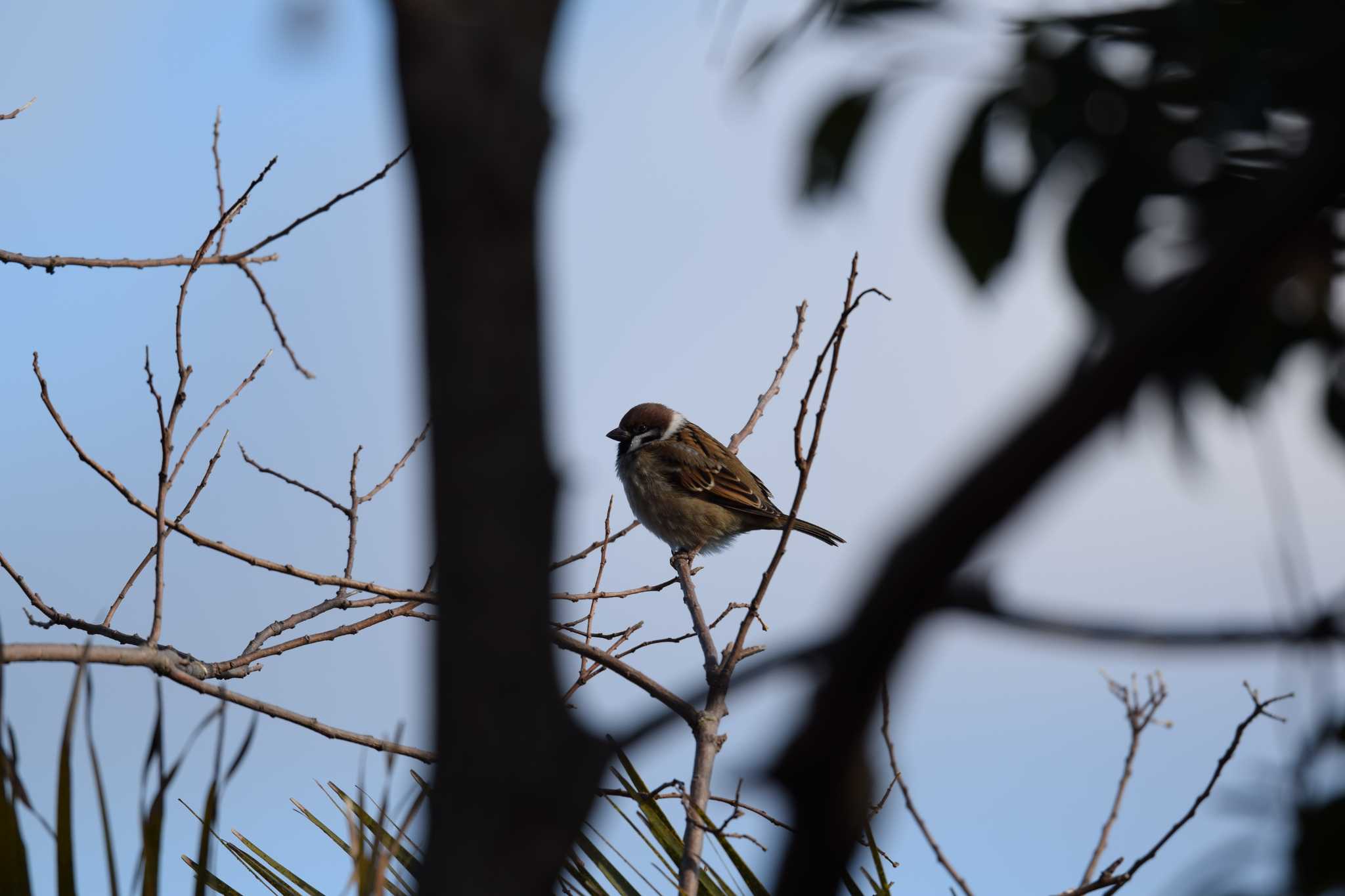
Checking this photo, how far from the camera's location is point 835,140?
4.79 ft

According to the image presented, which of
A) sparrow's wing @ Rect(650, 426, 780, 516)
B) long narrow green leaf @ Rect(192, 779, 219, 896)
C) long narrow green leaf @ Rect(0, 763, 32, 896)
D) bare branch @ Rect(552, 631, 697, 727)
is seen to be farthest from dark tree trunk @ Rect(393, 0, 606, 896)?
sparrow's wing @ Rect(650, 426, 780, 516)

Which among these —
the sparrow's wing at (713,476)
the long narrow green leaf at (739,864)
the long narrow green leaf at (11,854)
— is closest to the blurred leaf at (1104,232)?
the long narrow green leaf at (739,864)

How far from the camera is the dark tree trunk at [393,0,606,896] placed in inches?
39.3

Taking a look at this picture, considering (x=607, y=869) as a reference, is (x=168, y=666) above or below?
above

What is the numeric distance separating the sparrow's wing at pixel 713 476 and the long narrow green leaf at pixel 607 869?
194 inches

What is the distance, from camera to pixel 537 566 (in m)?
1.03

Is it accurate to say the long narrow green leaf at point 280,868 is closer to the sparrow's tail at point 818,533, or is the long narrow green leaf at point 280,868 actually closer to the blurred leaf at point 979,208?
the blurred leaf at point 979,208

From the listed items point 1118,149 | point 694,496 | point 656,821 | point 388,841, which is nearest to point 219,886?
point 388,841

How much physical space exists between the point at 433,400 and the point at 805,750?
1.39 feet

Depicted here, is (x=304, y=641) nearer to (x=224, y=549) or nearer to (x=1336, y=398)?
(x=224, y=549)

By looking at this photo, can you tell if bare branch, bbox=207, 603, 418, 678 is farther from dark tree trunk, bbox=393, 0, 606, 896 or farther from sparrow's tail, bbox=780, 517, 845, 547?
sparrow's tail, bbox=780, 517, 845, 547

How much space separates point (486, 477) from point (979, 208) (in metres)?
0.71

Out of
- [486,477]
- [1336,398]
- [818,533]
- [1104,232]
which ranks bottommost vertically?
[486,477]

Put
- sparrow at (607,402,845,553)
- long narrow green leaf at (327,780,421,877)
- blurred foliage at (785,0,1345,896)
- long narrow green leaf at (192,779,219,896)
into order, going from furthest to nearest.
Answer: sparrow at (607,402,845,553)
long narrow green leaf at (327,780,421,877)
long narrow green leaf at (192,779,219,896)
blurred foliage at (785,0,1345,896)
